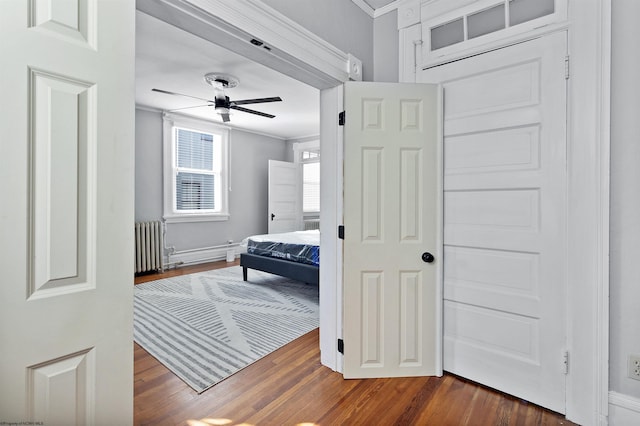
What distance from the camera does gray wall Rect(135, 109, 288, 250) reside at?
16.6ft

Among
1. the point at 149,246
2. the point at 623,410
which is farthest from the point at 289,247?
the point at 623,410


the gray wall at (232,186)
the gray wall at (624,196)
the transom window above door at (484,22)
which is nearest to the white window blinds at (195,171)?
the gray wall at (232,186)

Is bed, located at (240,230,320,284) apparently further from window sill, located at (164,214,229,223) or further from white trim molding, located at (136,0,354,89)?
white trim molding, located at (136,0,354,89)

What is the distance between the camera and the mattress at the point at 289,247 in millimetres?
3832

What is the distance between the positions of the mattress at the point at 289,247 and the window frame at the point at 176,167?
1.61m

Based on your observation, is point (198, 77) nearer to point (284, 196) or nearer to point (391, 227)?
point (391, 227)

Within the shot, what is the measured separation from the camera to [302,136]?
715 centimetres

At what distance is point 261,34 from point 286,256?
290 cm

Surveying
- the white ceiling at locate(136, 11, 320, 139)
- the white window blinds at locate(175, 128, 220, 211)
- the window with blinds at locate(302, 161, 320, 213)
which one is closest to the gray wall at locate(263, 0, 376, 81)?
the white ceiling at locate(136, 11, 320, 139)

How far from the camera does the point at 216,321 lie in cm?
304

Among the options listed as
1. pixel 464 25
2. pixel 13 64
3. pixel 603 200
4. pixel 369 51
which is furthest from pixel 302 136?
pixel 13 64

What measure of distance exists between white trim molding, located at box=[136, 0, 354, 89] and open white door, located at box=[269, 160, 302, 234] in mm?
4616

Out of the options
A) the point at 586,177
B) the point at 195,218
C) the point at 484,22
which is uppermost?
the point at 484,22

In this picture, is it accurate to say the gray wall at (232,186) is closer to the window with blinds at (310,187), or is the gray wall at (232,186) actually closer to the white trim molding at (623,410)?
the window with blinds at (310,187)
